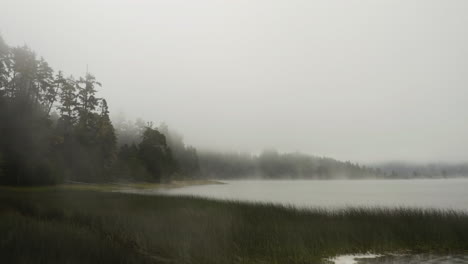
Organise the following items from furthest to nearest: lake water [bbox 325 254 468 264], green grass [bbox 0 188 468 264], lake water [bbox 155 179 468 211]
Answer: lake water [bbox 155 179 468 211] < lake water [bbox 325 254 468 264] < green grass [bbox 0 188 468 264]

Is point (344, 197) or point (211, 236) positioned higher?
point (211, 236)

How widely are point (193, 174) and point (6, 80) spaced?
270 feet

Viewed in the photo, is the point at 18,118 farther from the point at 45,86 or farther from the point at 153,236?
the point at 153,236

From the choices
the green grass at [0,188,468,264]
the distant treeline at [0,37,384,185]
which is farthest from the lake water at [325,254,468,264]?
the distant treeline at [0,37,384,185]

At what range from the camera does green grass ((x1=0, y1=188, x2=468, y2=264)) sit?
8.33 metres

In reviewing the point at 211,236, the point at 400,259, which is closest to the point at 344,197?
the point at 400,259

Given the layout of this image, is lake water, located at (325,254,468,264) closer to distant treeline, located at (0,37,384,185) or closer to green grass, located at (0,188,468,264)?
green grass, located at (0,188,468,264)

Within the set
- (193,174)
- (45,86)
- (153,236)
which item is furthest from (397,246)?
(193,174)

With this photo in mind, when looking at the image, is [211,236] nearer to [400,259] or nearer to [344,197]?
[400,259]

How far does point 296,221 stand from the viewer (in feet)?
48.3

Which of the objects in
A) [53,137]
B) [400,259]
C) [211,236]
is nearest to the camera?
[400,259]

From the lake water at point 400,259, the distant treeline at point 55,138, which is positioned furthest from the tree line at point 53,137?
the lake water at point 400,259

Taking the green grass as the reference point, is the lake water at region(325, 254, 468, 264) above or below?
below

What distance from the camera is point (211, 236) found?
11062 millimetres
